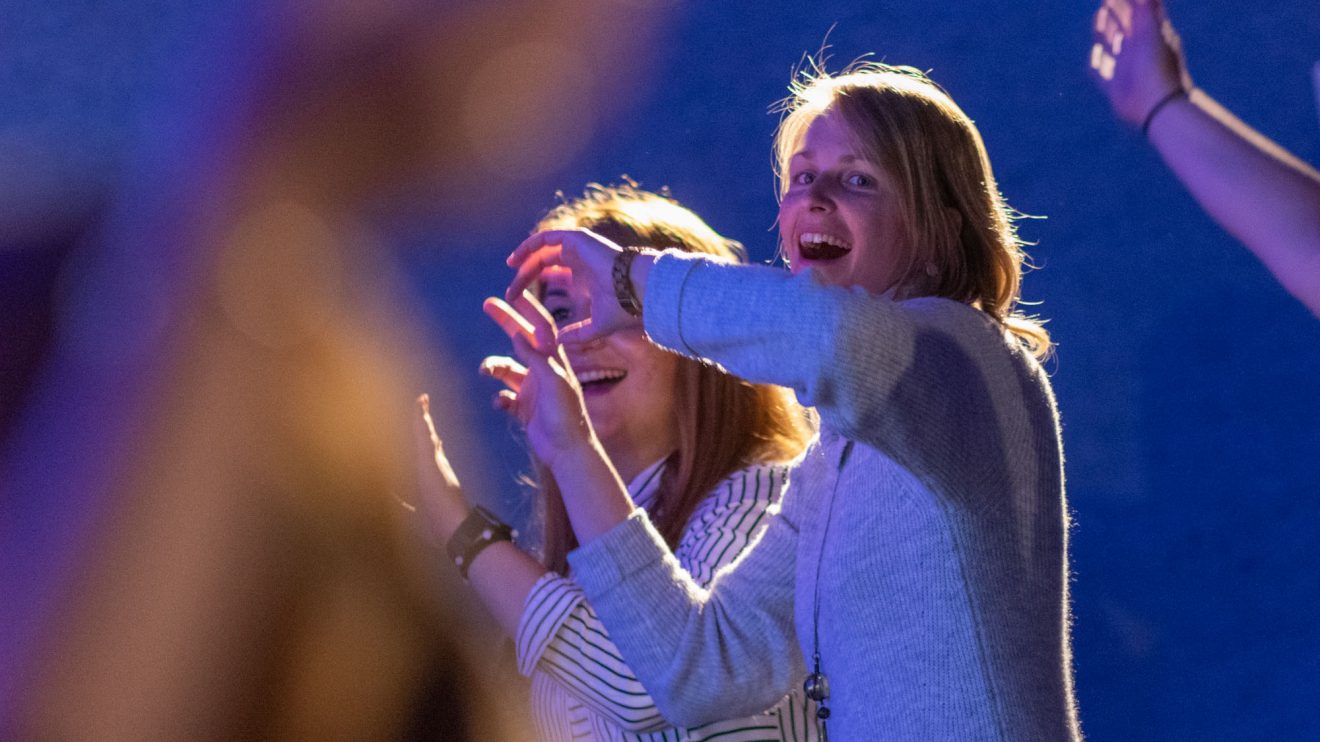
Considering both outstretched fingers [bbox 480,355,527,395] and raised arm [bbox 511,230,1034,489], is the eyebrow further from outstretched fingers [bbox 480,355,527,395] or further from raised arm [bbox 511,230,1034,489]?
outstretched fingers [bbox 480,355,527,395]

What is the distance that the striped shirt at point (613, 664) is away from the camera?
1202 mm

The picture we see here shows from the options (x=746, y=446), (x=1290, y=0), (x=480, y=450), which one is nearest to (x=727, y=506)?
(x=746, y=446)

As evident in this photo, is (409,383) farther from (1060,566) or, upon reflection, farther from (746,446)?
(1060,566)

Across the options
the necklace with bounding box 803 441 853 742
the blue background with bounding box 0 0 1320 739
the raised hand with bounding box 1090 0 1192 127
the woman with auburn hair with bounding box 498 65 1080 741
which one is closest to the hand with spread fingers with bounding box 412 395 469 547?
the woman with auburn hair with bounding box 498 65 1080 741

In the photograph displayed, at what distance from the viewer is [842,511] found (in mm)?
986

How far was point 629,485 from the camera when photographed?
60.0 inches

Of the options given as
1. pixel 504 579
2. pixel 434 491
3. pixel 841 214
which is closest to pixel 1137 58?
pixel 841 214

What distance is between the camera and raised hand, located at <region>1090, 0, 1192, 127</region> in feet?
2.64

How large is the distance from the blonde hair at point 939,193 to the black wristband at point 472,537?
1.61ft

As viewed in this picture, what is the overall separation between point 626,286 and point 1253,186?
0.40 m

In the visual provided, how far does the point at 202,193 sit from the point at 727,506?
704 mm

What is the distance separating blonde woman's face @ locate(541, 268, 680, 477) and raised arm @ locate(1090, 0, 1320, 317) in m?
0.77

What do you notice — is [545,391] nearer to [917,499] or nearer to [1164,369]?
[917,499]

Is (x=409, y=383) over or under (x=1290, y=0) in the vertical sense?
under
